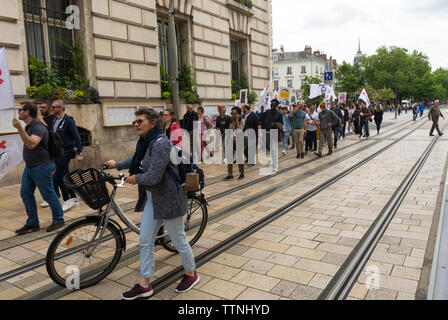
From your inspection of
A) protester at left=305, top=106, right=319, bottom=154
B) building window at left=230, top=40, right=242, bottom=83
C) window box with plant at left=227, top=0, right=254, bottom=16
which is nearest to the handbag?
protester at left=305, top=106, right=319, bottom=154

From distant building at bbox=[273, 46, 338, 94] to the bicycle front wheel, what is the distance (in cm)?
8442

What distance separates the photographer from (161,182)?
3457mm

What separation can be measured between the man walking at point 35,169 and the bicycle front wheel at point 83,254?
6.19ft

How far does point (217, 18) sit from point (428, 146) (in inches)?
408

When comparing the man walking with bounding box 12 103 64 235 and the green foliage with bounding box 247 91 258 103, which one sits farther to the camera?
the green foliage with bounding box 247 91 258 103

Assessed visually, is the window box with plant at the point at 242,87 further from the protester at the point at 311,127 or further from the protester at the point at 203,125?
the protester at the point at 203,125

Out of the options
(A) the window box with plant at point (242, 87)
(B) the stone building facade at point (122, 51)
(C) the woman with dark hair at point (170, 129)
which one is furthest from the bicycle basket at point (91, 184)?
(A) the window box with plant at point (242, 87)

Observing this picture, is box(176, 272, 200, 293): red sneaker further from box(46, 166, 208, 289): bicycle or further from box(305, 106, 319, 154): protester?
box(305, 106, 319, 154): protester

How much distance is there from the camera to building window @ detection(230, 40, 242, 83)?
1914cm

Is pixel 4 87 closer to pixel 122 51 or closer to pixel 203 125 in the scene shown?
pixel 122 51

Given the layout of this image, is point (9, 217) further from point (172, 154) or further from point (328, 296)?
point (328, 296)

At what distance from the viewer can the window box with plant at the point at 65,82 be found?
9628 millimetres
